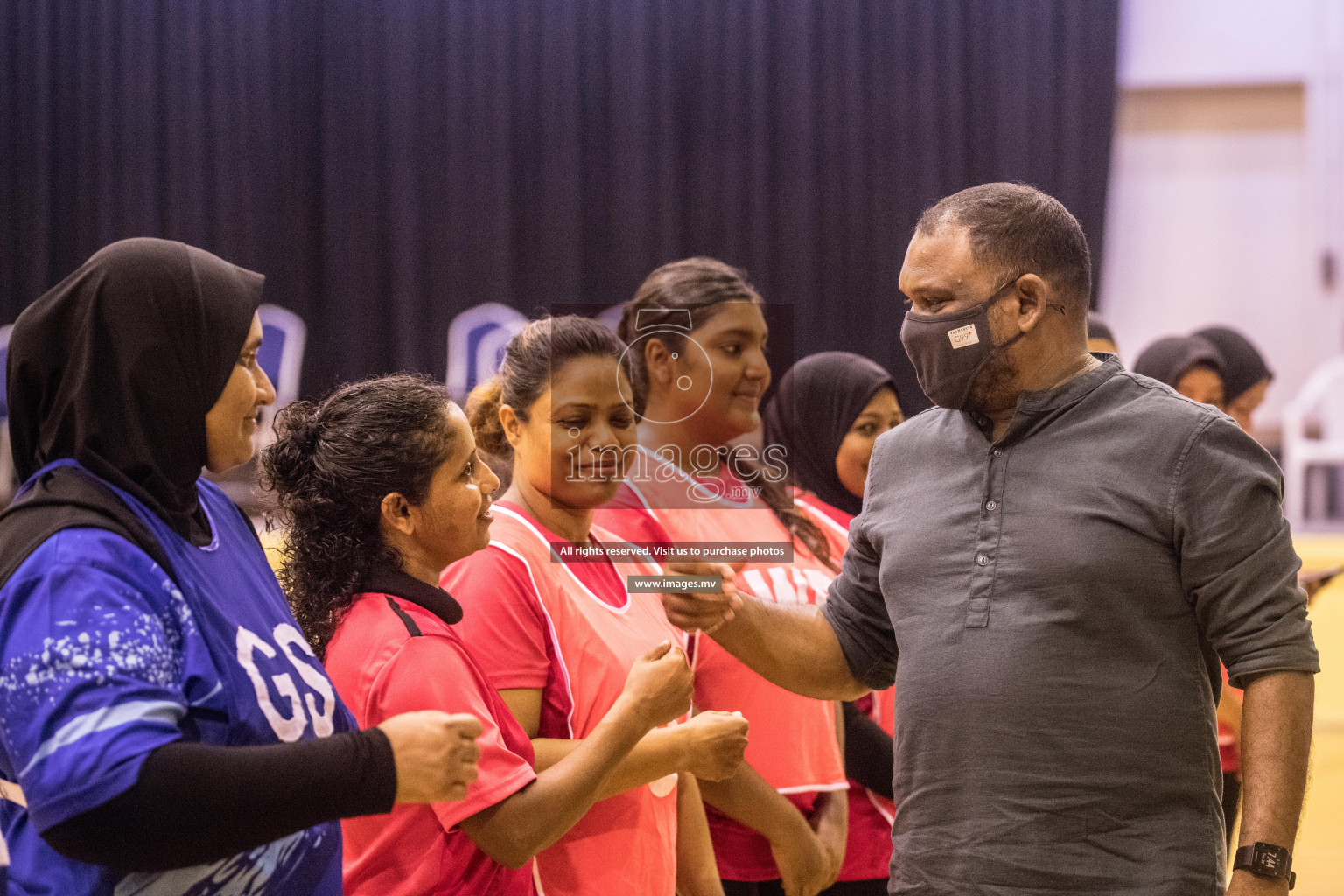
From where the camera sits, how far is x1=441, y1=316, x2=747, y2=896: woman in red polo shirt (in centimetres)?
153

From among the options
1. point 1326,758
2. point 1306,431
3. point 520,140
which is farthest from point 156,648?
point 1306,431

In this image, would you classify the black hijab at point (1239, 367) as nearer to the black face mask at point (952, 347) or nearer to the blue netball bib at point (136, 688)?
the black face mask at point (952, 347)

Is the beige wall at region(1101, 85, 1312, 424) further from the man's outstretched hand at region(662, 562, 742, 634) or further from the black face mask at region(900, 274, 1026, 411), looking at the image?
the man's outstretched hand at region(662, 562, 742, 634)

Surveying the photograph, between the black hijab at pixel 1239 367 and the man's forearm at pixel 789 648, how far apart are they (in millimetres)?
2058

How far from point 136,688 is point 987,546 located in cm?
94

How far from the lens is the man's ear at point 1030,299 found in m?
1.45

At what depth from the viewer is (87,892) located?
1053 mm

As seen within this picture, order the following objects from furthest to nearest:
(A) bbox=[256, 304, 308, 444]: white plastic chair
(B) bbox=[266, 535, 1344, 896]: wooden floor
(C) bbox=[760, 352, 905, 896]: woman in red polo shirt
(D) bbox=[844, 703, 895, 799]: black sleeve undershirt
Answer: (A) bbox=[256, 304, 308, 444]: white plastic chair
(B) bbox=[266, 535, 1344, 896]: wooden floor
(C) bbox=[760, 352, 905, 896]: woman in red polo shirt
(D) bbox=[844, 703, 895, 799]: black sleeve undershirt

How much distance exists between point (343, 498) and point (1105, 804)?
3.28ft

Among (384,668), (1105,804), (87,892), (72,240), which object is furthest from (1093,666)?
(72,240)

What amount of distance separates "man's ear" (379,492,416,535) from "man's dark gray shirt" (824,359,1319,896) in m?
0.67

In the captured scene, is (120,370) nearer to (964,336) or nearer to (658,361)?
(658,361)

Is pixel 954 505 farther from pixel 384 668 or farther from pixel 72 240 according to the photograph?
pixel 72 240

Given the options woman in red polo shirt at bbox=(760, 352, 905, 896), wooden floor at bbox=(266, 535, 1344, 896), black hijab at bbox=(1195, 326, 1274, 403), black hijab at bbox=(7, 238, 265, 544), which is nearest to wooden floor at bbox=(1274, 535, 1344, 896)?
wooden floor at bbox=(266, 535, 1344, 896)
